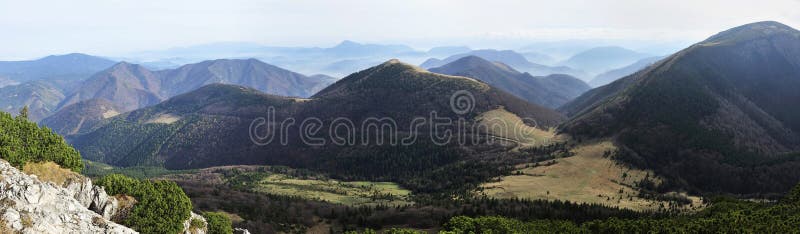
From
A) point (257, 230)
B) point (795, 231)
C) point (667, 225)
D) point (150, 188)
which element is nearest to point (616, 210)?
point (667, 225)

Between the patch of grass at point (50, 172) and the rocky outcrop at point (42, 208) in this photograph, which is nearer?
the rocky outcrop at point (42, 208)

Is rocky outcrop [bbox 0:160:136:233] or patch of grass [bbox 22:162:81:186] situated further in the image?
patch of grass [bbox 22:162:81:186]

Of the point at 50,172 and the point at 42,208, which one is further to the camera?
the point at 50,172

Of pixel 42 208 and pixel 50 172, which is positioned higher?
pixel 50 172
